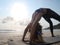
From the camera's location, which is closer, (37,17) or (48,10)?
(37,17)

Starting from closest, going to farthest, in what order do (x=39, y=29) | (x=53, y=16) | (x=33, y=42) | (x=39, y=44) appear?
1. (x=39, y=44)
2. (x=33, y=42)
3. (x=39, y=29)
4. (x=53, y=16)

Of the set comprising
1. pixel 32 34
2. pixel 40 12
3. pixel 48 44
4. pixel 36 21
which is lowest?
pixel 48 44

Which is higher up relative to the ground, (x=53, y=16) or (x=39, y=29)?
(x=53, y=16)

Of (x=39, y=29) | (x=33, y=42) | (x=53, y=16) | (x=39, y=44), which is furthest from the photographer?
(x=53, y=16)

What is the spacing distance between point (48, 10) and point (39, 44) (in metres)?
1.94

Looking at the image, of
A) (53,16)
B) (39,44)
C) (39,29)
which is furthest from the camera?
(53,16)

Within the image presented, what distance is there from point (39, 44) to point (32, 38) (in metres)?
0.58

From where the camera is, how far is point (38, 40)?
21.0ft

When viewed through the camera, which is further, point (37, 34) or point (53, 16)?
point (53, 16)

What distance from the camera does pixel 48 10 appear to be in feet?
22.7

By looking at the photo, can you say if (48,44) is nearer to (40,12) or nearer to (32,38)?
(32,38)

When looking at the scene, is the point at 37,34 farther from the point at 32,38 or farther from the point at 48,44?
the point at 48,44

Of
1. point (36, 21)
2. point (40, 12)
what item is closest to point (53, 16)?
point (40, 12)

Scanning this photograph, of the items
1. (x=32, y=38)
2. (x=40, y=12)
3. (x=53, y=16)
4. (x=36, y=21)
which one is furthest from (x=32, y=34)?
(x=53, y=16)
